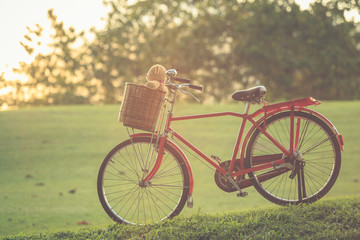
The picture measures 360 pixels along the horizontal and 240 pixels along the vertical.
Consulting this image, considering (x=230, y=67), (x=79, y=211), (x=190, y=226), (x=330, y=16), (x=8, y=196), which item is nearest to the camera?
(x=190, y=226)

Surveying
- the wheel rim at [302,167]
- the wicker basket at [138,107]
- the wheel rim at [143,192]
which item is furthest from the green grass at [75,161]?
the wicker basket at [138,107]

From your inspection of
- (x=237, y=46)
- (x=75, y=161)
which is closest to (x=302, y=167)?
(x=75, y=161)

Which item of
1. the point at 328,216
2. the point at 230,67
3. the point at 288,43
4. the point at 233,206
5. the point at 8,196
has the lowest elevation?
the point at 8,196

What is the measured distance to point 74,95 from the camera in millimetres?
22203

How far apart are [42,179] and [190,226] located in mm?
5581

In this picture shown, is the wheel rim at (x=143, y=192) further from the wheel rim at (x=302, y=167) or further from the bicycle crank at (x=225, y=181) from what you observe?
the wheel rim at (x=302, y=167)

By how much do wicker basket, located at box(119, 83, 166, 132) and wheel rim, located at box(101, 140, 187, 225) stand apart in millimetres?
271

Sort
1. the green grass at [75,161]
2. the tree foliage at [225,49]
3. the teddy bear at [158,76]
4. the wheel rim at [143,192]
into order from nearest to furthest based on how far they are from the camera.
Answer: the teddy bear at [158,76]
the wheel rim at [143,192]
the green grass at [75,161]
the tree foliage at [225,49]

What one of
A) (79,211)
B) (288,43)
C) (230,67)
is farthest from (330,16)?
(79,211)

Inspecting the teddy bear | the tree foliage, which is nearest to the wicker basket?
the teddy bear

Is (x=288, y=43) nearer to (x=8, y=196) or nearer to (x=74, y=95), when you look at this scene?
(x=74, y=95)

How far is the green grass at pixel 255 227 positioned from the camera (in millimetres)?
3963

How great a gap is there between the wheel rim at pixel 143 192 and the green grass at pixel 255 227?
18 cm

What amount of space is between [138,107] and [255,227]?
150cm
